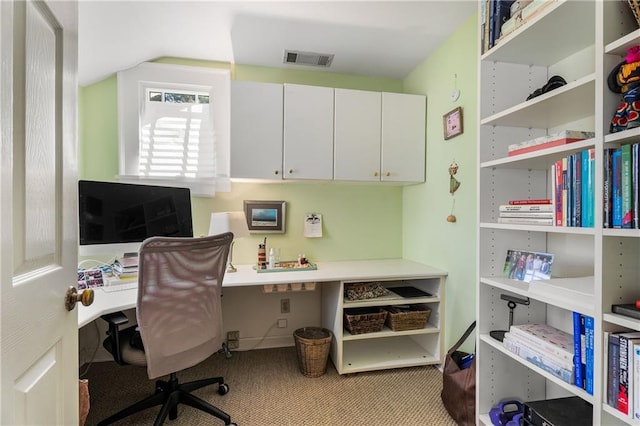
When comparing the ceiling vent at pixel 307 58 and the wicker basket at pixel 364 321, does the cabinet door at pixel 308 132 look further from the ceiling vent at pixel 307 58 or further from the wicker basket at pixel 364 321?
the wicker basket at pixel 364 321

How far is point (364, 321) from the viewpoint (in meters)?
2.26

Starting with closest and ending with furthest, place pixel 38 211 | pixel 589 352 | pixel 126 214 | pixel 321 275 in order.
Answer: pixel 38 211
pixel 589 352
pixel 126 214
pixel 321 275

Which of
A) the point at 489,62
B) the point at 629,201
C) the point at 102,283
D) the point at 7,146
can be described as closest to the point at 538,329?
the point at 629,201

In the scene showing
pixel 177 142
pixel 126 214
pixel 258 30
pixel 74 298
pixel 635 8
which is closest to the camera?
pixel 74 298

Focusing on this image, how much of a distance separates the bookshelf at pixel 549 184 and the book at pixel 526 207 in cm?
8

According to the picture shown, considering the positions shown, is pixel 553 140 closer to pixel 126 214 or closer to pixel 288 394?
pixel 288 394

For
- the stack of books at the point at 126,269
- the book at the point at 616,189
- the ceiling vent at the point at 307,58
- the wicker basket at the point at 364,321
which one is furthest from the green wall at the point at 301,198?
the book at the point at 616,189

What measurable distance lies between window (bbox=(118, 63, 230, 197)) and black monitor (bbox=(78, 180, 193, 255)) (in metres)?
0.33

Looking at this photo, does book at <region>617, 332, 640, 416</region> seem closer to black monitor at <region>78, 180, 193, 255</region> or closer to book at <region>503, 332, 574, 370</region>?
book at <region>503, 332, 574, 370</region>

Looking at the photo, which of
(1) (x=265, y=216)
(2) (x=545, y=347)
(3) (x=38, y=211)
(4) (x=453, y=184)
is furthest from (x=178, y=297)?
(4) (x=453, y=184)

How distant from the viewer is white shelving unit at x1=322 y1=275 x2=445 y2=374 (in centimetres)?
224

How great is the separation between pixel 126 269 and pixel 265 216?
1.08m

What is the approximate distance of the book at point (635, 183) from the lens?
3.01 feet

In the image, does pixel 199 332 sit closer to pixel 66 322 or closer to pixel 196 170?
pixel 66 322
